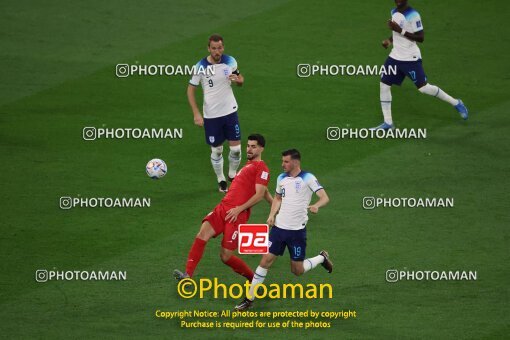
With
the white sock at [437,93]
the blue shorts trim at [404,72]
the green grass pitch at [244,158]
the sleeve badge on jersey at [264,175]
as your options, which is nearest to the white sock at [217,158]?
the green grass pitch at [244,158]

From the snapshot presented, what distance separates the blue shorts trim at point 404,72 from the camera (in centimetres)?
2420

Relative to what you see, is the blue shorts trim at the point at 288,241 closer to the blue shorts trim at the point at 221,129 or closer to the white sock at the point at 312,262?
the white sock at the point at 312,262

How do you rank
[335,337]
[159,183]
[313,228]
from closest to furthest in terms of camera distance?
[335,337] < [313,228] < [159,183]

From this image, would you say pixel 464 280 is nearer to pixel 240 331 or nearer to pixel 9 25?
pixel 240 331

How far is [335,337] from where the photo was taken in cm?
1839

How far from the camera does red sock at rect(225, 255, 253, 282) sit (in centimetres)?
1958

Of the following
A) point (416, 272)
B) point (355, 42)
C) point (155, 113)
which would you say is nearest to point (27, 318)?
point (416, 272)

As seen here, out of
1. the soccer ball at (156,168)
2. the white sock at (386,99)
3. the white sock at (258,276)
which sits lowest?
the white sock at (258,276)

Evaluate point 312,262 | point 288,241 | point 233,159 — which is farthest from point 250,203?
point 233,159

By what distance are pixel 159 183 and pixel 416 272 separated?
5.44 metres

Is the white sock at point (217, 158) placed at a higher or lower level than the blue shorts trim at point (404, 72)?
lower

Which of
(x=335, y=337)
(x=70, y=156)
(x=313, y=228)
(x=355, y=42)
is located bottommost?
(x=335, y=337)

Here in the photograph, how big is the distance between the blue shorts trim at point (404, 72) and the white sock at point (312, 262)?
18.9 feet

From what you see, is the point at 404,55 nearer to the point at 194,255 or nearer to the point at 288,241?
the point at 288,241
